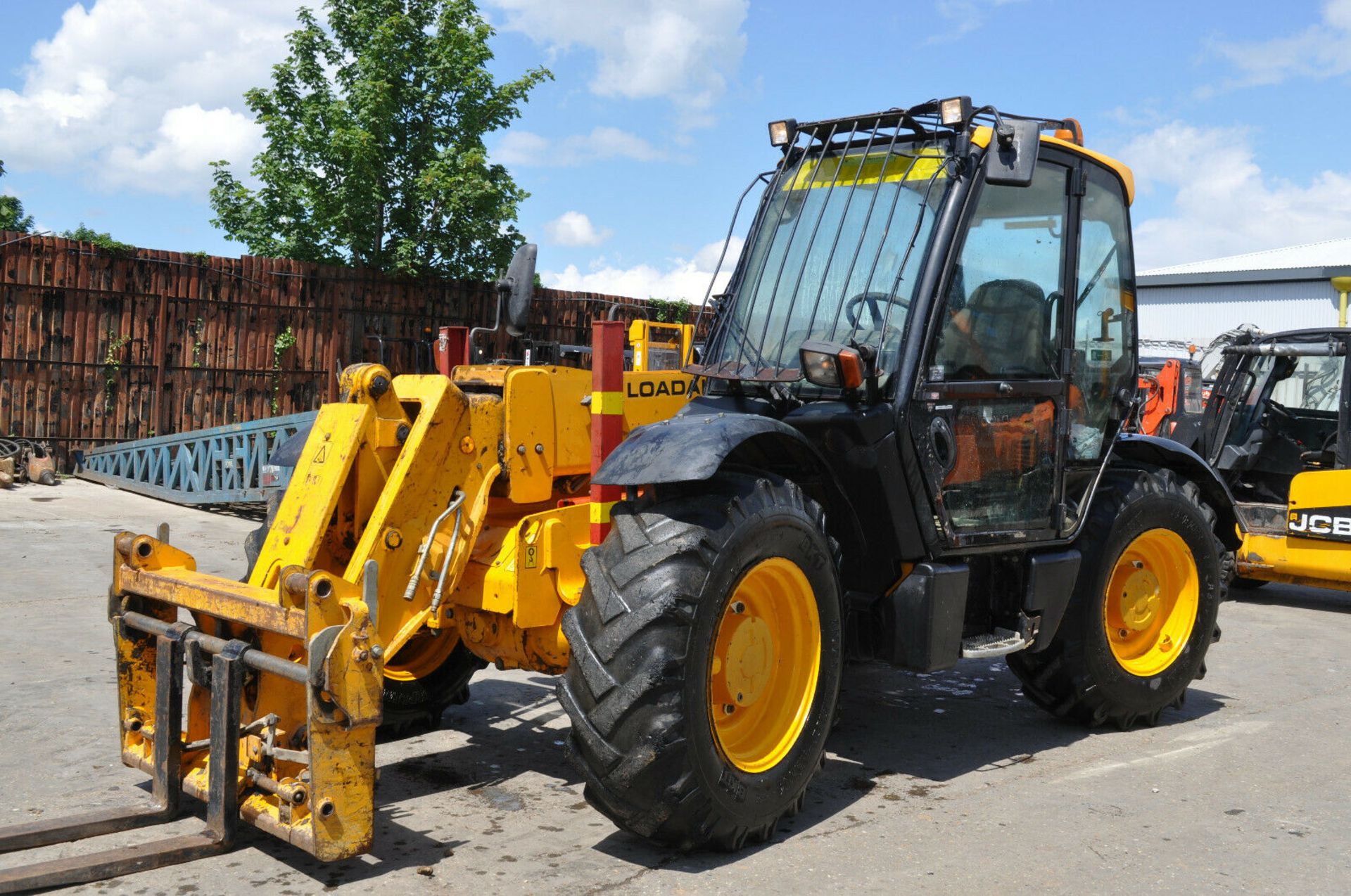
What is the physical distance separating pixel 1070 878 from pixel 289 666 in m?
2.63

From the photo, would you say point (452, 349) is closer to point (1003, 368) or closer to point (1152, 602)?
point (1003, 368)

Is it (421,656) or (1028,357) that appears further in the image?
(421,656)

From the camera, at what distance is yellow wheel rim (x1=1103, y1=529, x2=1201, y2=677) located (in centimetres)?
606

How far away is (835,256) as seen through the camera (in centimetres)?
525

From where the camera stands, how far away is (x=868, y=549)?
498 centimetres

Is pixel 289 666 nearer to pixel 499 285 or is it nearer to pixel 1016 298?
pixel 499 285

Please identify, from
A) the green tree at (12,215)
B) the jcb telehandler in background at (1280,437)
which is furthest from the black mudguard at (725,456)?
A: the green tree at (12,215)

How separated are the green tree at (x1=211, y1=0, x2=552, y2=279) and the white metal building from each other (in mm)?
19084

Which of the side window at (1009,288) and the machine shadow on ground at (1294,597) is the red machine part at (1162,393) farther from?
the side window at (1009,288)

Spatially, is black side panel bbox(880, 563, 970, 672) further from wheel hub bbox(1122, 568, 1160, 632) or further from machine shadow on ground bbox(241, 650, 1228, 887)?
wheel hub bbox(1122, 568, 1160, 632)

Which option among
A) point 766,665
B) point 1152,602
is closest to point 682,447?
point 766,665

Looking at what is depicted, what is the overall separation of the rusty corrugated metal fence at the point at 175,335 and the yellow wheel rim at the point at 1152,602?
1096cm

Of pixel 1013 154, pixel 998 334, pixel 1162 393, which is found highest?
pixel 1013 154

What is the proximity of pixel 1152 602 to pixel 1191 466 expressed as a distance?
77cm
